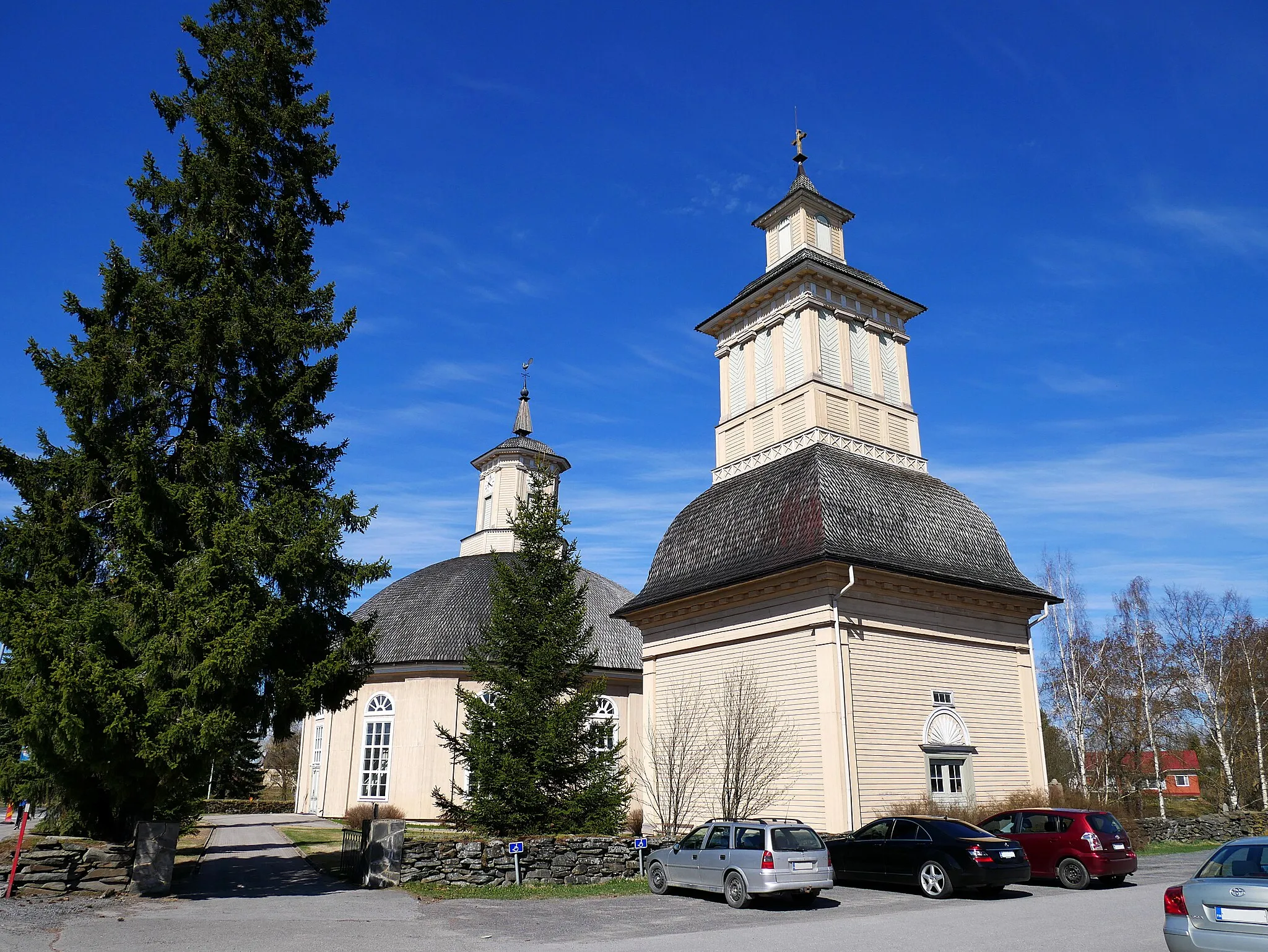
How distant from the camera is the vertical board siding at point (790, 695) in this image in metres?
18.8

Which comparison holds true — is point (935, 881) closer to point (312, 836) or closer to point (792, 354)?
point (792, 354)

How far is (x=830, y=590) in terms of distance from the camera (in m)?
19.2

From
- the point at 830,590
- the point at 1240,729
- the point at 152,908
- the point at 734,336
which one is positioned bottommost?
the point at 152,908

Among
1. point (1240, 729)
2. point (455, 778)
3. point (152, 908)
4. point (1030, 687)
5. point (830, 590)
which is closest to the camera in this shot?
point (152, 908)

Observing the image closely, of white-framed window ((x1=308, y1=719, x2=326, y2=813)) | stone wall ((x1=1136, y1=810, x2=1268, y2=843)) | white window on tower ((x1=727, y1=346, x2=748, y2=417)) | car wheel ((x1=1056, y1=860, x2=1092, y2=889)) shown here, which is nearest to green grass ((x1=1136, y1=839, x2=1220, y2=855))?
stone wall ((x1=1136, y1=810, x2=1268, y2=843))

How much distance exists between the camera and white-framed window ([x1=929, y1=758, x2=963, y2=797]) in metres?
20.0

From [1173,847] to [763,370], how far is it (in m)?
17.8

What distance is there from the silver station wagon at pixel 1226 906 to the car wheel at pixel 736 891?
677 centimetres

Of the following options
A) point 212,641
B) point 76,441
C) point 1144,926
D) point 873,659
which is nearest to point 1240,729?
point 873,659

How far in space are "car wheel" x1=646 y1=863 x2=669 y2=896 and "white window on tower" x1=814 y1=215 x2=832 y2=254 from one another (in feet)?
65.2

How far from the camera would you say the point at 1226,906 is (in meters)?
7.39

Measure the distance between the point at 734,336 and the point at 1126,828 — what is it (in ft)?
58.3

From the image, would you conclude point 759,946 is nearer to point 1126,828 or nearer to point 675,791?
point 675,791

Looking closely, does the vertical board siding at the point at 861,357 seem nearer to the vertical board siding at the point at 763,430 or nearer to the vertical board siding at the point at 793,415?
the vertical board siding at the point at 793,415
